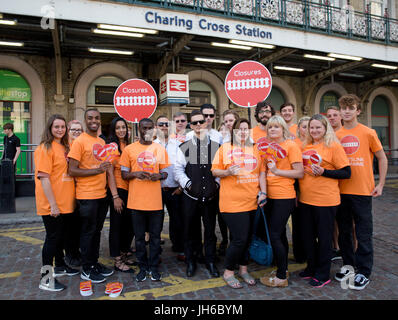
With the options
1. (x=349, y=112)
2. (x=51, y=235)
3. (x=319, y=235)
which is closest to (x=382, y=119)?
(x=349, y=112)

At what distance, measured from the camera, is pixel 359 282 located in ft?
10.6

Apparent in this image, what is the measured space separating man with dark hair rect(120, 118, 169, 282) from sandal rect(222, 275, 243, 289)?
82 centimetres

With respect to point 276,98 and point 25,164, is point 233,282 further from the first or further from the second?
point 276,98

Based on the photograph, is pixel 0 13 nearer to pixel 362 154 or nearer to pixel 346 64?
pixel 362 154

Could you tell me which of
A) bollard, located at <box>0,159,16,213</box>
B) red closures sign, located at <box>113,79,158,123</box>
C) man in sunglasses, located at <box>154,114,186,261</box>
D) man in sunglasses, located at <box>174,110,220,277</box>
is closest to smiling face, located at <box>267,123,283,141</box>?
man in sunglasses, located at <box>174,110,220,277</box>

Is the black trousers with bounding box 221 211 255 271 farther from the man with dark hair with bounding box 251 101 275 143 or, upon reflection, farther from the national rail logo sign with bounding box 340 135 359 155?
the national rail logo sign with bounding box 340 135 359 155

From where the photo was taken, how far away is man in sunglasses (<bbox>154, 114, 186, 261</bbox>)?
412 centimetres

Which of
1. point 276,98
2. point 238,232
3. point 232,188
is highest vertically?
point 276,98

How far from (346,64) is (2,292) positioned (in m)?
14.2

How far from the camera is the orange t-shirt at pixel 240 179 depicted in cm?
327

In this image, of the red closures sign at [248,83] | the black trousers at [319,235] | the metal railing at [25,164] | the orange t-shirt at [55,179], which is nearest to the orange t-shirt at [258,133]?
the red closures sign at [248,83]

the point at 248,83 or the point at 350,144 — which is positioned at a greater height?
the point at 248,83

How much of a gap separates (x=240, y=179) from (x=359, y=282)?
1.75 meters

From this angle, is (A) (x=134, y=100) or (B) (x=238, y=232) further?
(A) (x=134, y=100)
